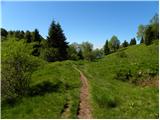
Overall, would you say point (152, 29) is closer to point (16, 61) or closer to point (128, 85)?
point (128, 85)

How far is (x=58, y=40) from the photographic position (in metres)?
64.4

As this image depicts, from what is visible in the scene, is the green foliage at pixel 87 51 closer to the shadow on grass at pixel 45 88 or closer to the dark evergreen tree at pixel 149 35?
the dark evergreen tree at pixel 149 35

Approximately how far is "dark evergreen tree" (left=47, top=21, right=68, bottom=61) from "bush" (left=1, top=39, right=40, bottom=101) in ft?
123

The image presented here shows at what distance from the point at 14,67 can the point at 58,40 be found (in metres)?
40.4

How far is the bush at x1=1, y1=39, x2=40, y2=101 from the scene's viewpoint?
78.2 ft

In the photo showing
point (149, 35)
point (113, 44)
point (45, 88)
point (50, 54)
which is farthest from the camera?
point (113, 44)

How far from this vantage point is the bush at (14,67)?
23.8 m

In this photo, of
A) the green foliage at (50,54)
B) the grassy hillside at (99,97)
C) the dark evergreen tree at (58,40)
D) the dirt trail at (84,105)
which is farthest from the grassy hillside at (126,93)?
the dark evergreen tree at (58,40)

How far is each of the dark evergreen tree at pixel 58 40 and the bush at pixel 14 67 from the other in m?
37.4

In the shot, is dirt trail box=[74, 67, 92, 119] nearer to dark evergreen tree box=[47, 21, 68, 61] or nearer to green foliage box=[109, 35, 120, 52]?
dark evergreen tree box=[47, 21, 68, 61]

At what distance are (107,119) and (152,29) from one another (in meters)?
53.6

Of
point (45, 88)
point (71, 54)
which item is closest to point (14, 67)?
point (45, 88)

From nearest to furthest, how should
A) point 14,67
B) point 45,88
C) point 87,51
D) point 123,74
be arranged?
point 14,67, point 45,88, point 123,74, point 87,51

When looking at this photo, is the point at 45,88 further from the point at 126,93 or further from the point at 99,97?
the point at 126,93
